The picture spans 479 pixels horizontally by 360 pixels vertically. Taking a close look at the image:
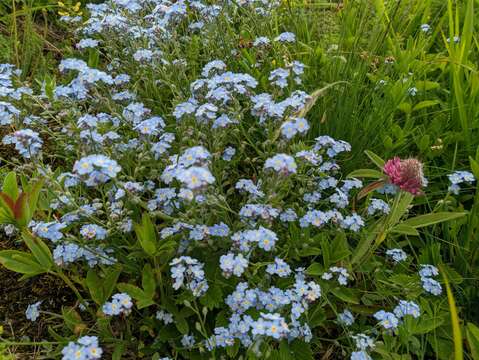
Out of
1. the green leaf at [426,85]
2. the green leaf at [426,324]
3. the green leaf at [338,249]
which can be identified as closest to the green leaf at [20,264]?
the green leaf at [338,249]

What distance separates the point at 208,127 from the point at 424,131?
1.43m

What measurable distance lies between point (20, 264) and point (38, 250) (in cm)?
9

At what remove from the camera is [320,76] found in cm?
324

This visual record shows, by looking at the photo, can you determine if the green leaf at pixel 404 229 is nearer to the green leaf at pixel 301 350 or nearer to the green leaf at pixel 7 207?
the green leaf at pixel 301 350

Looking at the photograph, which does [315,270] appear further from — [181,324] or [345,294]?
[181,324]

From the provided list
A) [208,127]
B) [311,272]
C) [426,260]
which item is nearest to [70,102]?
[208,127]

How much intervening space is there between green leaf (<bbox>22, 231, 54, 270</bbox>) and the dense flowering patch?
0.16ft

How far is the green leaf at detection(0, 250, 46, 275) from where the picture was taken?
2.10 metres

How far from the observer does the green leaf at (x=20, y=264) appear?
82.8 inches

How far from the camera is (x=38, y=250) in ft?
6.93

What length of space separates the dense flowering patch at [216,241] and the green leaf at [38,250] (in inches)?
1.9

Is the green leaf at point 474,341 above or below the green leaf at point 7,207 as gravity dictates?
below

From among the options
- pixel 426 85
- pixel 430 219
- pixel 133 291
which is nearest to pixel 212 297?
pixel 133 291

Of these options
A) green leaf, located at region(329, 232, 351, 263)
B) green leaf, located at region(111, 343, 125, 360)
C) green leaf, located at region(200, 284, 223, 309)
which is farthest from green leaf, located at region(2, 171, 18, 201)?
green leaf, located at region(329, 232, 351, 263)
